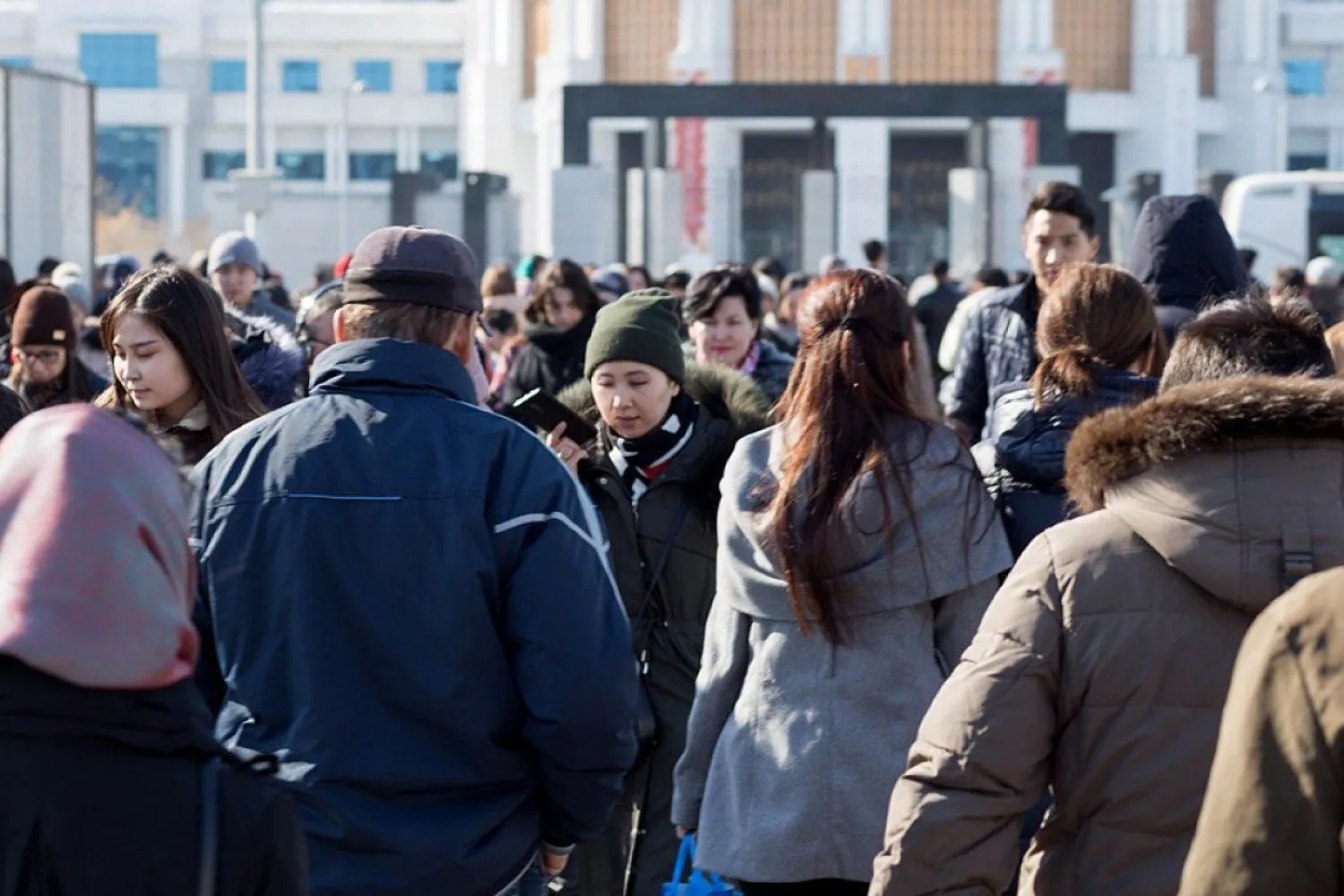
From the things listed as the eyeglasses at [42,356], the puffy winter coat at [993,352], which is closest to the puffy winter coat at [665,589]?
the puffy winter coat at [993,352]

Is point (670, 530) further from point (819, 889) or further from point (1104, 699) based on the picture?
point (1104, 699)

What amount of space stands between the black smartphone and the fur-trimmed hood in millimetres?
2718

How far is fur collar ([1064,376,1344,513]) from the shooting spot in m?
3.24

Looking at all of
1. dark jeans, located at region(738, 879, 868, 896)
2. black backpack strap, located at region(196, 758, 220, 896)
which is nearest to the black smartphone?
dark jeans, located at region(738, 879, 868, 896)

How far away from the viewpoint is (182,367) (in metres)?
5.78

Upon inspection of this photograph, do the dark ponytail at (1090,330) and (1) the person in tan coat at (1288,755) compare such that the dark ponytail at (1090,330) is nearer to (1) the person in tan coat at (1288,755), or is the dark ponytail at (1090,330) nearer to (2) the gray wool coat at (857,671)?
(2) the gray wool coat at (857,671)

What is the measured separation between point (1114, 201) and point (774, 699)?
2591 centimetres

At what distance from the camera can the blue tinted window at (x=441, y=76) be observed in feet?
290

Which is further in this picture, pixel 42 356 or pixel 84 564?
pixel 42 356

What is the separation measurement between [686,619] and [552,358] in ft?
15.3

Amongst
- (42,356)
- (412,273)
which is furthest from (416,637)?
(42,356)

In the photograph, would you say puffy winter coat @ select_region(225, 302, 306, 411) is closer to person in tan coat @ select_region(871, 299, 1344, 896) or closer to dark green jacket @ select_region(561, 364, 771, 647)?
dark green jacket @ select_region(561, 364, 771, 647)

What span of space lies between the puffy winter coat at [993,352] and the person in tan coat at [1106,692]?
3.75 meters

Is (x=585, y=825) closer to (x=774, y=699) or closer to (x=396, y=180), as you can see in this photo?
(x=774, y=699)
